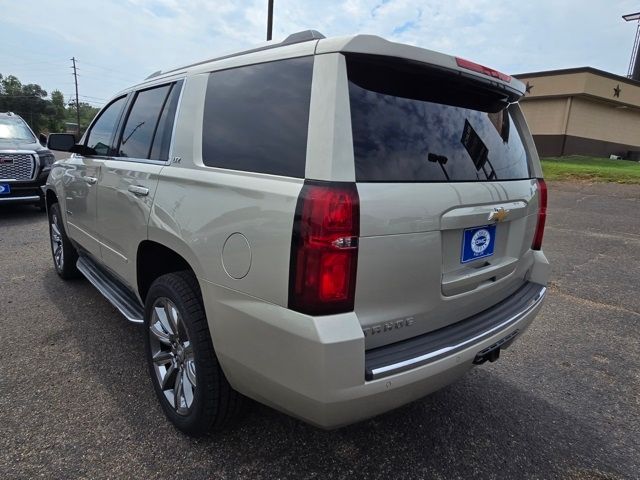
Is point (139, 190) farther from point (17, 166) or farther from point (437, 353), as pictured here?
point (17, 166)

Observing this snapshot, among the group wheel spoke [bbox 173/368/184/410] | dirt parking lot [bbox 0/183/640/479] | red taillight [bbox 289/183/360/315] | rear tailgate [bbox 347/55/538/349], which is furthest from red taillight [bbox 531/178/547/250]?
wheel spoke [bbox 173/368/184/410]

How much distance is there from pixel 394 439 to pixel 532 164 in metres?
1.88

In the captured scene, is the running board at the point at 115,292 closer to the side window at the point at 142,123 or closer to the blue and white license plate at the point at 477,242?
the side window at the point at 142,123

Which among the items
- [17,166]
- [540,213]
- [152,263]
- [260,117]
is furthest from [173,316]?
[17,166]

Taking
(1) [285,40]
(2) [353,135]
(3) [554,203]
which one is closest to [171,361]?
(2) [353,135]

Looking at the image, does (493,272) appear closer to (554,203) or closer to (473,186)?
(473,186)

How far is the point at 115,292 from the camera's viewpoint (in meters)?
3.16

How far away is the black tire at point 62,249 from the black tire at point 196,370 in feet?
8.43

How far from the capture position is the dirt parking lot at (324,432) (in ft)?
6.88

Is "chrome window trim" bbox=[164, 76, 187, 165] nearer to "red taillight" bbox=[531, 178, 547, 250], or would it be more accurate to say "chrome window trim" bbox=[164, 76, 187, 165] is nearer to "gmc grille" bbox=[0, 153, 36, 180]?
"red taillight" bbox=[531, 178, 547, 250]

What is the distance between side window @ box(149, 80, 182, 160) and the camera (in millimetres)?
2463

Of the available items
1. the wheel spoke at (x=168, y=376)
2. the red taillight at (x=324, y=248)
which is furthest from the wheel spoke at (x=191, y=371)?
the red taillight at (x=324, y=248)

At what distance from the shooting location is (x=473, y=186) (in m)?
1.97

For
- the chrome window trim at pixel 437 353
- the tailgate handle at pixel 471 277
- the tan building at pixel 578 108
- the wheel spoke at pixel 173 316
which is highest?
the tan building at pixel 578 108
